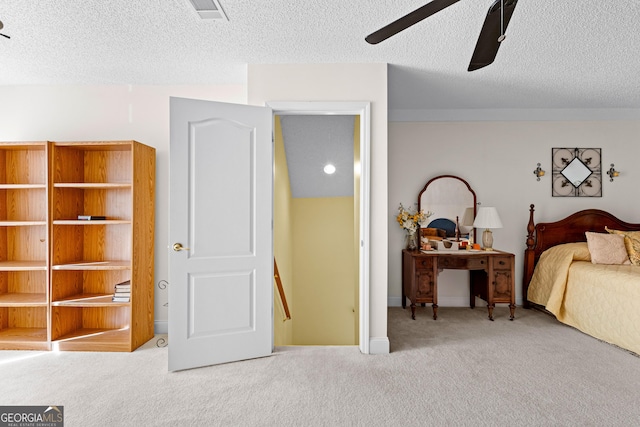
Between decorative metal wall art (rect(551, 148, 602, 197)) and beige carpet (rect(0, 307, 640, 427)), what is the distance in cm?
202

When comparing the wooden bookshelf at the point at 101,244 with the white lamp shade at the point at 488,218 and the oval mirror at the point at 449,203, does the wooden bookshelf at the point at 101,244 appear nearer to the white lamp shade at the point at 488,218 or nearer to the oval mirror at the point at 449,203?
the oval mirror at the point at 449,203

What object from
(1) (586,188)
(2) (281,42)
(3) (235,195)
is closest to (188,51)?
(2) (281,42)

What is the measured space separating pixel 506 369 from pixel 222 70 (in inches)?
133

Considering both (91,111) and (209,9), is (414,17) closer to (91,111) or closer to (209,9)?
(209,9)

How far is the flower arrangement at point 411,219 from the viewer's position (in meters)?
4.53

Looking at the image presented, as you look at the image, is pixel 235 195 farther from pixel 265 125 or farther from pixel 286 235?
pixel 286 235

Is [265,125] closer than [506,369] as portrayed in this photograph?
No

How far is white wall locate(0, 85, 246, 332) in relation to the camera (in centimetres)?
379

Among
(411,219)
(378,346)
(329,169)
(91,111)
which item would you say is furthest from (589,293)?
(91,111)

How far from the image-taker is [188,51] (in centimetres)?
300

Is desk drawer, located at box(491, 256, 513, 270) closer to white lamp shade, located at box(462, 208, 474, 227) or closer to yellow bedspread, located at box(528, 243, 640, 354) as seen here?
yellow bedspread, located at box(528, 243, 640, 354)

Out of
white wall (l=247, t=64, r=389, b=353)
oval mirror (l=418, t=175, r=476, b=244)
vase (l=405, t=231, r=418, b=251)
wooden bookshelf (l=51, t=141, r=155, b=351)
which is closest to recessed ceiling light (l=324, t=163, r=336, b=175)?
oval mirror (l=418, t=175, r=476, b=244)

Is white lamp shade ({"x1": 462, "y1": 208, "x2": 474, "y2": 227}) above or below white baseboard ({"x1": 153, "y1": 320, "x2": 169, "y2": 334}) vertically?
above

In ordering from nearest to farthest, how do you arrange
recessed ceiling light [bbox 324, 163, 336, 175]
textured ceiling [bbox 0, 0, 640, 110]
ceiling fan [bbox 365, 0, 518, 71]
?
ceiling fan [bbox 365, 0, 518, 71], textured ceiling [bbox 0, 0, 640, 110], recessed ceiling light [bbox 324, 163, 336, 175]
